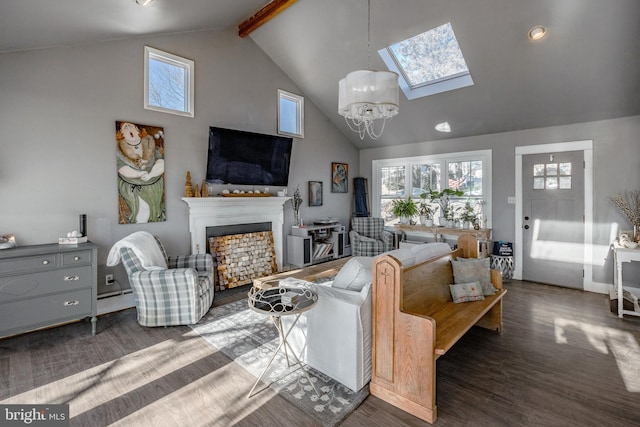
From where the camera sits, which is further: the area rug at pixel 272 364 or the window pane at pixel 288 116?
the window pane at pixel 288 116

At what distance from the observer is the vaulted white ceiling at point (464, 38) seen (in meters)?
2.98

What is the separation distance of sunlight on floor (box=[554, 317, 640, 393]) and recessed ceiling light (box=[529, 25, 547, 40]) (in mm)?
3193

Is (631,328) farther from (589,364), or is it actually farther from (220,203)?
(220,203)

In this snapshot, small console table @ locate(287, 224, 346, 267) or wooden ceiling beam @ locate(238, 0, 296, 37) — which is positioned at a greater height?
wooden ceiling beam @ locate(238, 0, 296, 37)

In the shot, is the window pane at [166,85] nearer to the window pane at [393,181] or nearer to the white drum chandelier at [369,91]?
the white drum chandelier at [369,91]

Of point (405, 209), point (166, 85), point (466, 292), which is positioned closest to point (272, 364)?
point (466, 292)

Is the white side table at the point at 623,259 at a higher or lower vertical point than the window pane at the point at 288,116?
lower

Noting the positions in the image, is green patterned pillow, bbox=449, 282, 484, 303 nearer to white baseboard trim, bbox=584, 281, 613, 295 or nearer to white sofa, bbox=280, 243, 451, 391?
white sofa, bbox=280, 243, 451, 391

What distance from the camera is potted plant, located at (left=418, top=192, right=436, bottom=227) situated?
226 inches

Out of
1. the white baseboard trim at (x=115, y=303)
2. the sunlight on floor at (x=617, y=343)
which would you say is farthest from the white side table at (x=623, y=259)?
the white baseboard trim at (x=115, y=303)

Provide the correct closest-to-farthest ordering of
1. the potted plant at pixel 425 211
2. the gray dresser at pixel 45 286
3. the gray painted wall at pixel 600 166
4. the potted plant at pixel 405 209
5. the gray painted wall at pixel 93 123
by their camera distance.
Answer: the gray dresser at pixel 45 286
the gray painted wall at pixel 93 123
the gray painted wall at pixel 600 166
the potted plant at pixel 425 211
the potted plant at pixel 405 209

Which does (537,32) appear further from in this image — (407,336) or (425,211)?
(407,336)

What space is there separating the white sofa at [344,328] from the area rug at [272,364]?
101 mm

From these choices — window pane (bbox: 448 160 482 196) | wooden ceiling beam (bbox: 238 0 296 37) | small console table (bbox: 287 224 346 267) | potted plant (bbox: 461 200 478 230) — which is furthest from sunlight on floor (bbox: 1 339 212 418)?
window pane (bbox: 448 160 482 196)
